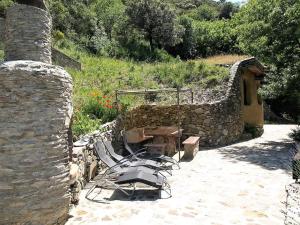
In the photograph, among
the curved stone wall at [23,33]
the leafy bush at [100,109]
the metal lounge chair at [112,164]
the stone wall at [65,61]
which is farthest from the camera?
the stone wall at [65,61]

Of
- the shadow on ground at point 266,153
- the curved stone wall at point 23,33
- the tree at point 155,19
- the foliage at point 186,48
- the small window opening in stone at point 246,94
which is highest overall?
the tree at point 155,19

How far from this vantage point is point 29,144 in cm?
426

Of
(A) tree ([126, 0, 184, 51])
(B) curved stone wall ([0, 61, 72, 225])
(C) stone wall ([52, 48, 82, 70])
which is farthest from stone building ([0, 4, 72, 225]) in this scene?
(A) tree ([126, 0, 184, 51])

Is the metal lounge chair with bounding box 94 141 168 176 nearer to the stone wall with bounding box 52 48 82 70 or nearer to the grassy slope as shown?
the grassy slope

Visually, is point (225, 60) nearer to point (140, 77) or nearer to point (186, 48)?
point (140, 77)

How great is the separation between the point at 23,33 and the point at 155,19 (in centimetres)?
2154

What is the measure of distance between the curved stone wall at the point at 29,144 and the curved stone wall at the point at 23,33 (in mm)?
702

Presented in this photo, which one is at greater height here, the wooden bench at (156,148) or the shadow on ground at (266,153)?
the wooden bench at (156,148)

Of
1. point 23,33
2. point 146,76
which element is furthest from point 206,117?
point 23,33

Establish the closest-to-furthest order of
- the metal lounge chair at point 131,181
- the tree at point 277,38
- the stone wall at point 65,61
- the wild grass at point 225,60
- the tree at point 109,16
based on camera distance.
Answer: the metal lounge chair at point 131,181 → the tree at point 277,38 → the stone wall at point 65,61 → the wild grass at point 225,60 → the tree at point 109,16

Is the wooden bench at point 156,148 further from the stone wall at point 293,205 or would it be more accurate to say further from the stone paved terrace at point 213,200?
the stone wall at point 293,205

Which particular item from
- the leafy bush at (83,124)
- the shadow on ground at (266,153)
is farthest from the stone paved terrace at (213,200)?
the leafy bush at (83,124)

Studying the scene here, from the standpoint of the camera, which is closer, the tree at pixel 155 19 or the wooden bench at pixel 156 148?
the wooden bench at pixel 156 148

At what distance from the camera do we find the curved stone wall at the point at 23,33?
4.92 m
